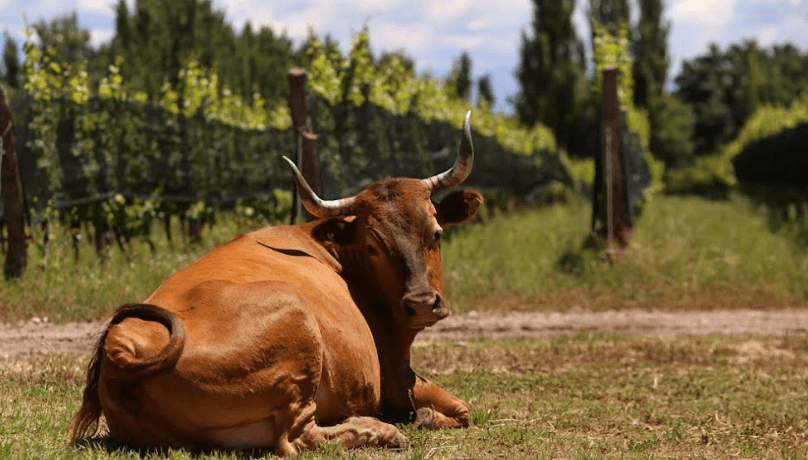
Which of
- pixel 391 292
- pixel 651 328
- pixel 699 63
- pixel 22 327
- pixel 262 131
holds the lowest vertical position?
pixel 651 328

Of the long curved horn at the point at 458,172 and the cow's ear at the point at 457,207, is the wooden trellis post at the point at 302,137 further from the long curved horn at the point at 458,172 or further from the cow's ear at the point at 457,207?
the long curved horn at the point at 458,172

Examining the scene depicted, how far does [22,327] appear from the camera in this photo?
32.0 feet

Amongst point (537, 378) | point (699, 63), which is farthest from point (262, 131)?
point (699, 63)

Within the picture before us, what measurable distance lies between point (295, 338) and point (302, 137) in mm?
6768

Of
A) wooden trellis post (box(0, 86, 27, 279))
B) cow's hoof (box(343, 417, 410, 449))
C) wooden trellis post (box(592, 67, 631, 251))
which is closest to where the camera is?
cow's hoof (box(343, 417, 410, 449))

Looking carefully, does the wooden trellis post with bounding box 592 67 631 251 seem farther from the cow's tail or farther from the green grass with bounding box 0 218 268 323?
the cow's tail

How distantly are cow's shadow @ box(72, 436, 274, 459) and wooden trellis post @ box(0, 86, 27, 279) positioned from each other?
6.34 m

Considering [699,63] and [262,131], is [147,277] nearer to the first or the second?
[262,131]

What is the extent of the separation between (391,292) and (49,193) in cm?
666

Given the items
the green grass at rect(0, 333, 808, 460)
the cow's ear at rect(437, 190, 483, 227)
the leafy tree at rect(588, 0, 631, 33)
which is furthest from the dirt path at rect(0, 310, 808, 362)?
the leafy tree at rect(588, 0, 631, 33)

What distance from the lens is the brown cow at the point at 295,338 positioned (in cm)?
465

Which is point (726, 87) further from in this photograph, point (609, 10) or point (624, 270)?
point (624, 270)

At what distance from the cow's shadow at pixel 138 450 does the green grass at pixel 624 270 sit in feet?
24.7

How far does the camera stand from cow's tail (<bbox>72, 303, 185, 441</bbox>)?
448 cm
